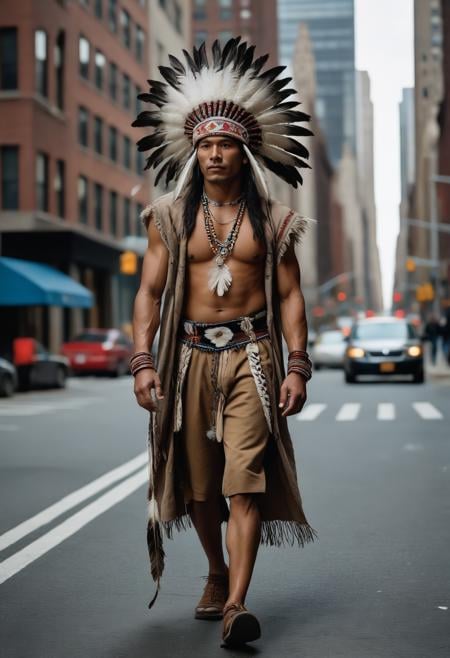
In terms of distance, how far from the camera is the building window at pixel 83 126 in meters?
48.8

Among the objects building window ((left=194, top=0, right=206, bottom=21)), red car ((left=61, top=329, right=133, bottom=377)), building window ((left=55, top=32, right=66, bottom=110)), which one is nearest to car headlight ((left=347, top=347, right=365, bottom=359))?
red car ((left=61, top=329, right=133, bottom=377))

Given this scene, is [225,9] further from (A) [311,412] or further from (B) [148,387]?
(B) [148,387]

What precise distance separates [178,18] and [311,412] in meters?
56.6

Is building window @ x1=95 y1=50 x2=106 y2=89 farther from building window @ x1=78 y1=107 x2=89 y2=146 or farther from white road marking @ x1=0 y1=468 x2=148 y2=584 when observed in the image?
white road marking @ x1=0 y1=468 x2=148 y2=584

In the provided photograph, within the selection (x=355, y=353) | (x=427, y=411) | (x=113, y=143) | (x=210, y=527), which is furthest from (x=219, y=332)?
(x=113, y=143)

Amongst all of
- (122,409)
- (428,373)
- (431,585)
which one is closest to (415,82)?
(428,373)

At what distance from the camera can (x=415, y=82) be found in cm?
19325

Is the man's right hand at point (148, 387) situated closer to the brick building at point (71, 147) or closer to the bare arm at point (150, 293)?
the bare arm at point (150, 293)

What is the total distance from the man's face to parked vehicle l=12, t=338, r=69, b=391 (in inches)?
870

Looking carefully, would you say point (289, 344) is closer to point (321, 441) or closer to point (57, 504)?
point (57, 504)

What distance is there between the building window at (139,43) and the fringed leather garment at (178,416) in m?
56.5

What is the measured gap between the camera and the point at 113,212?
54.1m

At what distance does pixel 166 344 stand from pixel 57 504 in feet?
13.8

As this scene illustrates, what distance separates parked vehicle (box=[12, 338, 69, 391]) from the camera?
27391 millimetres
